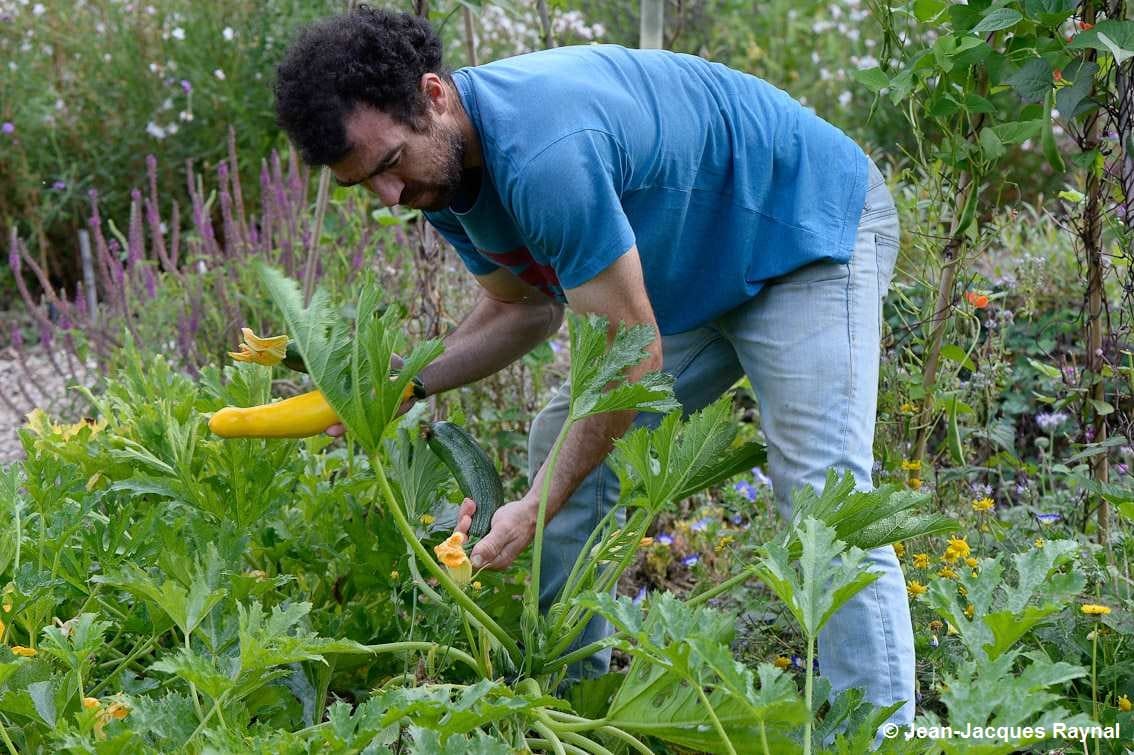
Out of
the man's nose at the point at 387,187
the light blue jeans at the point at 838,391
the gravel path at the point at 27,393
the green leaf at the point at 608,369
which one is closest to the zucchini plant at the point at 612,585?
the green leaf at the point at 608,369

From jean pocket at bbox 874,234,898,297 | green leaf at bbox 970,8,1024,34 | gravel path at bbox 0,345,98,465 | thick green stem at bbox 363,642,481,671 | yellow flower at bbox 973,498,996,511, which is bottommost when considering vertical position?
gravel path at bbox 0,345,98,465

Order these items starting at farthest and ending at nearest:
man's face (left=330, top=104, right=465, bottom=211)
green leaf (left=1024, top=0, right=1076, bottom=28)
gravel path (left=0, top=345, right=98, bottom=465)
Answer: gravel path (left=0, top=345, right=98, bottom=465) < green leaf (left=1024, top=0, right=1076, bottom=28) < man's face (left=330, top=104, right=465, bottom=211)

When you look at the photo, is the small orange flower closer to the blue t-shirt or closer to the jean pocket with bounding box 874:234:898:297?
the jean pocket with bounding box 874:234:898:297

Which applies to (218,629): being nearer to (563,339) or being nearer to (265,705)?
(265,705)

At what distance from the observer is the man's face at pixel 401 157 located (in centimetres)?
201

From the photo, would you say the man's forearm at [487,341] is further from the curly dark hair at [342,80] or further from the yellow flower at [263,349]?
the curly dark hair at [342,80]

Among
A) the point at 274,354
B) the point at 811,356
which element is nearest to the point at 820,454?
the point at 811,356

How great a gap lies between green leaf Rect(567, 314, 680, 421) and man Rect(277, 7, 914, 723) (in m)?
0.08

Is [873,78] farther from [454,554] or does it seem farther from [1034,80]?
[454,554]

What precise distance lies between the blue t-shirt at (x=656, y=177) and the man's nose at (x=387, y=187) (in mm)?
159

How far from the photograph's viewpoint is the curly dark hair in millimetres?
1972

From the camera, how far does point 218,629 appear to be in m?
1.88

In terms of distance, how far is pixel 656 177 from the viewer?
7.21 ft

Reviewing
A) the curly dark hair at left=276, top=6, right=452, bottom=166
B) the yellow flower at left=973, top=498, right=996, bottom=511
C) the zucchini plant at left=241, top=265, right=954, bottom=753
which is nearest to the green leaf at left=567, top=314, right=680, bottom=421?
the zucchini plant at left=241, top=265, right=954, bottom=753
